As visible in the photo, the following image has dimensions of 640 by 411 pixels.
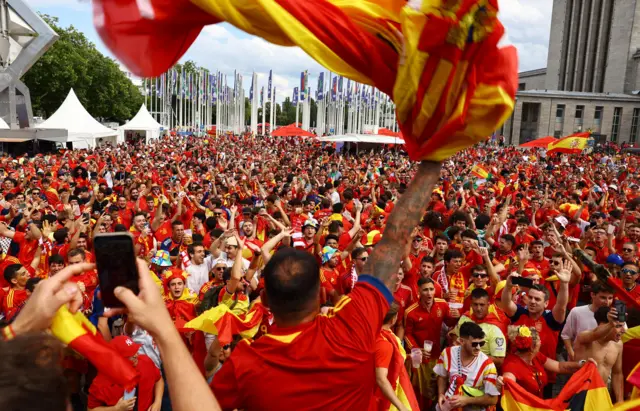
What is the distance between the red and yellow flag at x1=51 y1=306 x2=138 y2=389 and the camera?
1.66 metres

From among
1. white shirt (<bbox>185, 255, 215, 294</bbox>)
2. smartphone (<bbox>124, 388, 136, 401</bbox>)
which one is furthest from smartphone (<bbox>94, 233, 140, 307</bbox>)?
white shirt (<bbox>185, 255, 215, 294</bbox>)

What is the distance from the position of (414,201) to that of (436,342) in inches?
151

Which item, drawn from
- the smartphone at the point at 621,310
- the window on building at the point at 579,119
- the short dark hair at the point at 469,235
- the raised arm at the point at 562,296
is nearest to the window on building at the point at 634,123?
the window on building at the point at 579,119

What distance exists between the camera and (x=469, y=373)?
413cm

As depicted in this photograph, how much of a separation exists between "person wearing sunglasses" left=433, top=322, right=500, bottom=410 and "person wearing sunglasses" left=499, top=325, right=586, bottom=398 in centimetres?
16

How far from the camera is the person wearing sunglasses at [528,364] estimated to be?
4039mm

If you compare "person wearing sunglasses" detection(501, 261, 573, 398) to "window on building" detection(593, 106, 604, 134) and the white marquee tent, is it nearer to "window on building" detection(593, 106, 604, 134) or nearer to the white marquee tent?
the white marquee tent

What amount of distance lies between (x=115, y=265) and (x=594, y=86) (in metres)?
82.0

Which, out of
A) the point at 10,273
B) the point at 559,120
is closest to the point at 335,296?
the point at 10,273

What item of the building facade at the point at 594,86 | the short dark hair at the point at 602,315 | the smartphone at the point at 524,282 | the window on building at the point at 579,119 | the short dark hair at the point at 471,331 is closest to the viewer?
the short dark hair at the point at 471,331

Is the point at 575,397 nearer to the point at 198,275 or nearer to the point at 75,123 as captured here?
the point at 198,275

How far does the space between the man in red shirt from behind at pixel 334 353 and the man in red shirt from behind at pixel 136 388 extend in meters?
2.23

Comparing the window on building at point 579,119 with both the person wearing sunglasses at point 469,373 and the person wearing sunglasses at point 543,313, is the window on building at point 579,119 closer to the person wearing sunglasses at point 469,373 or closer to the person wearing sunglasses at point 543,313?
the person wearing sunglasses at point 543,313

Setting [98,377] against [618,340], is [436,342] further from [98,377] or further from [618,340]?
[98,377]
